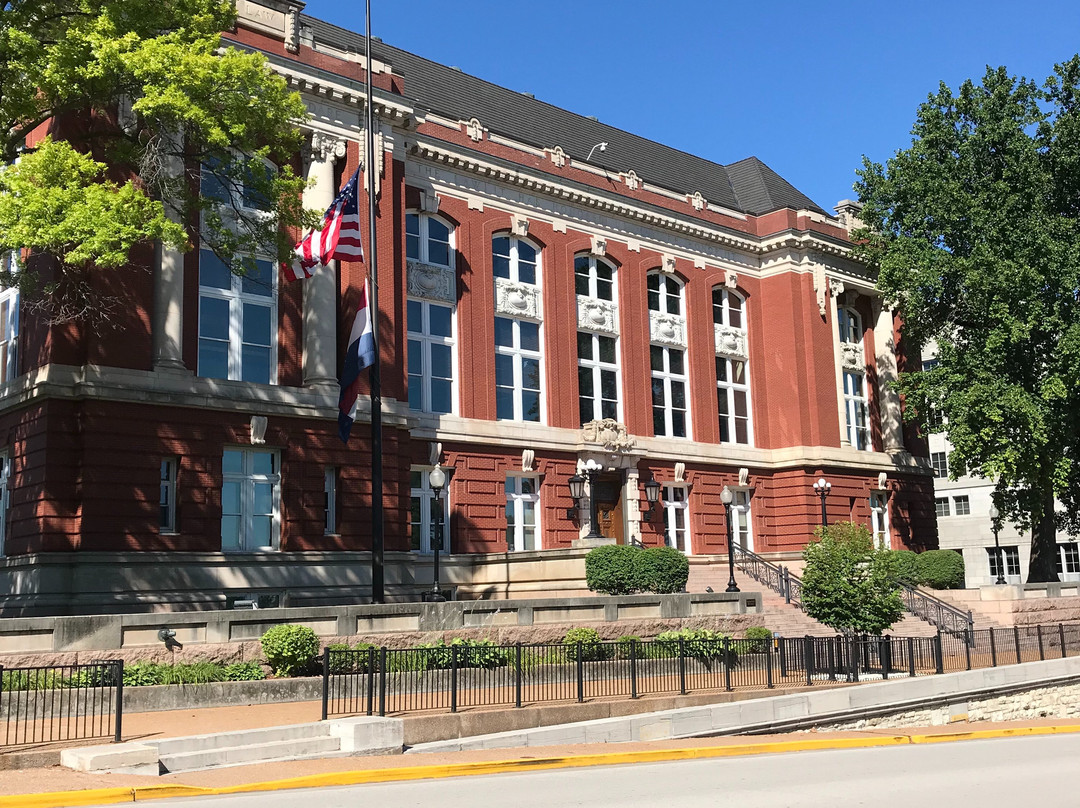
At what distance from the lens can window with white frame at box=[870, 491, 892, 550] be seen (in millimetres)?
47344

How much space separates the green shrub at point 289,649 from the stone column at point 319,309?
10.7m

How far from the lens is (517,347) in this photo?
3856 centimetres

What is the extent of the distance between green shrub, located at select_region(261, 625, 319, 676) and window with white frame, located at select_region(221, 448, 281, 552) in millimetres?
8243

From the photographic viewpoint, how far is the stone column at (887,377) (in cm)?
4866

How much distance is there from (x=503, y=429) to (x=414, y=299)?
5.30 metres

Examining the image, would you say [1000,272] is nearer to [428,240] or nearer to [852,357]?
[852,357]

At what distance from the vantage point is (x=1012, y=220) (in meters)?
39.8

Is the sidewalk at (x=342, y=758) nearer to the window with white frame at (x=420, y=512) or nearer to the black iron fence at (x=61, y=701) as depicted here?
the black iron fence at (x=61, y=701)

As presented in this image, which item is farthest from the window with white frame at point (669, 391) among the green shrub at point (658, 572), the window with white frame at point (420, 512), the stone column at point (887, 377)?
the green shrub at point (658, 572)

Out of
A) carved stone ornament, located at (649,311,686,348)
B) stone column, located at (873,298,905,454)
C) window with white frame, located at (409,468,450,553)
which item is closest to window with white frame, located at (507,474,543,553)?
window with white frame, located at (409,468,450,553)

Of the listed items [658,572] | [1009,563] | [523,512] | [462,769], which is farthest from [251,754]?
[1009,563]

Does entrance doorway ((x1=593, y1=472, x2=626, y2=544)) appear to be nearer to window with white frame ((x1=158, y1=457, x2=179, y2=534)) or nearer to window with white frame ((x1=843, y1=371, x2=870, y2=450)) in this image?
window with white frame ((x1=843, y1=371, x2=870, y2=450))

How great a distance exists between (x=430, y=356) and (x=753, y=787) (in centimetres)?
2458

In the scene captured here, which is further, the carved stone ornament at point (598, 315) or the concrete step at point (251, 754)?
the carved stone ornament at point (598, 315)
